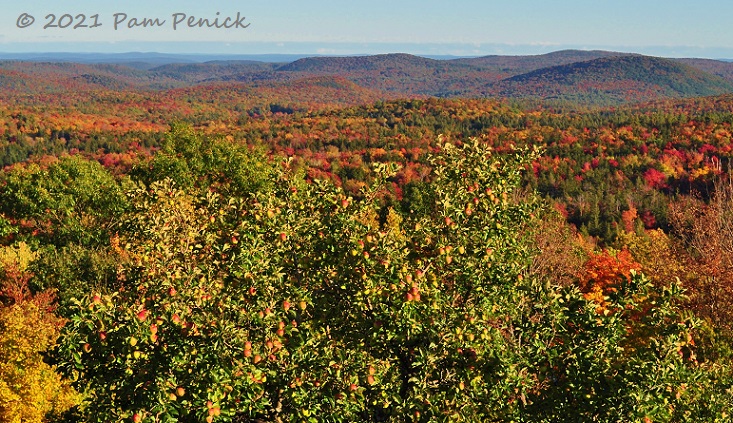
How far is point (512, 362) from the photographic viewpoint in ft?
40.9

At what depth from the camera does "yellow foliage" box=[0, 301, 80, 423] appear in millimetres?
25250

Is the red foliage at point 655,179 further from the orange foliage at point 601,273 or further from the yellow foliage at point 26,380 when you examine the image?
the yellow foliage at point 26,380

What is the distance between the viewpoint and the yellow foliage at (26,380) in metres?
Answer: 25.2

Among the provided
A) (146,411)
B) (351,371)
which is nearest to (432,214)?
(351,371)

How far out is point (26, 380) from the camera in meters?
25.6

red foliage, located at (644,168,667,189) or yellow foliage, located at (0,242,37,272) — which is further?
red foliage, located at (644,168,667,189)

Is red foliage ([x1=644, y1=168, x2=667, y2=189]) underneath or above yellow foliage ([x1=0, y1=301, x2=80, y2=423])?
underneath

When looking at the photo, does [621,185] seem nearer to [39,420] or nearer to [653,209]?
[653,209]

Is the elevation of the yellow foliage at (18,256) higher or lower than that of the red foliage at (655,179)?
higher

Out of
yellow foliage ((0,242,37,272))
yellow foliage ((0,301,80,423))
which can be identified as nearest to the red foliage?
yellow foliage ((0,242,37,272))

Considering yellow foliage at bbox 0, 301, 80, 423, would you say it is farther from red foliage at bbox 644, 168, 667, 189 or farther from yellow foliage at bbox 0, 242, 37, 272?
red foliage at bbox 644, 168, 667, 189

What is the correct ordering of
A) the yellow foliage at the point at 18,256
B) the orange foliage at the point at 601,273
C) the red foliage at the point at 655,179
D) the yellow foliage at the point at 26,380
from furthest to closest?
the red foliage at the point at 655,179
the yellow foliage at the point at 18,256
the orange foliage at the point at 601,273
the yellow foliage at the point at 26,380

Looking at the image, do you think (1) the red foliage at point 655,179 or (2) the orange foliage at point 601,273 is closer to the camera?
(2) the orange foliage at point 601,273

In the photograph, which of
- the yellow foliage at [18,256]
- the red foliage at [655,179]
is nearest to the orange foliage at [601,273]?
the yellow foliage at [18,256]
